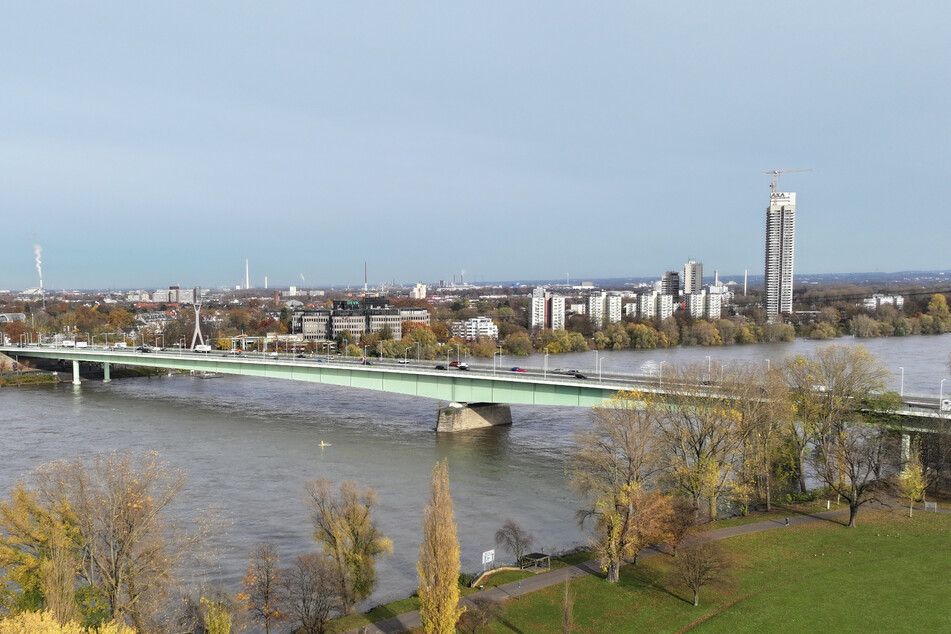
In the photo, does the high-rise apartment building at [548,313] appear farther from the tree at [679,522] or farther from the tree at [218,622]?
the tree at [218,622]

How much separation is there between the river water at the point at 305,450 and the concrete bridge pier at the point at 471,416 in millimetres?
842

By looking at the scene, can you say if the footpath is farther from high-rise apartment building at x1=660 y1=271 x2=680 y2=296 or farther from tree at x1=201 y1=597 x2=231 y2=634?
high-rise apartment building at x1=660 y1=271 x2=680 y2=296

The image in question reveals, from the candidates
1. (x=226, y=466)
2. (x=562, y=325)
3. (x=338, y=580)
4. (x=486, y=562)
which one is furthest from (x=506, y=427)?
(x=562, y=325)

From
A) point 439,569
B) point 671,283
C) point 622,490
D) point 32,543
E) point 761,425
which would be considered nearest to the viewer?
point 439,569

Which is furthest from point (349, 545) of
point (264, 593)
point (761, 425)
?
point (761, 425)

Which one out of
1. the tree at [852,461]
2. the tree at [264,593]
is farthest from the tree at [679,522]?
the tree at [264,593]

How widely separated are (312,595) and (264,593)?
122 cm

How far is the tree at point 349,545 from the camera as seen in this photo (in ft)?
48.4

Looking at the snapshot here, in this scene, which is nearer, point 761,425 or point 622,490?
point 622,490

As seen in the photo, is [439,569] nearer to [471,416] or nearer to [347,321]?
[471,416]

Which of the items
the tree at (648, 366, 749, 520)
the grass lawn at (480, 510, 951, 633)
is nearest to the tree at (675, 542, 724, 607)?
the grass lawn at (480, 510, 951, 633)

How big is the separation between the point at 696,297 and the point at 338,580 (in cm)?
11516

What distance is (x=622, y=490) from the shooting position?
1700 cm

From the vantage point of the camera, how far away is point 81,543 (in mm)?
13516
